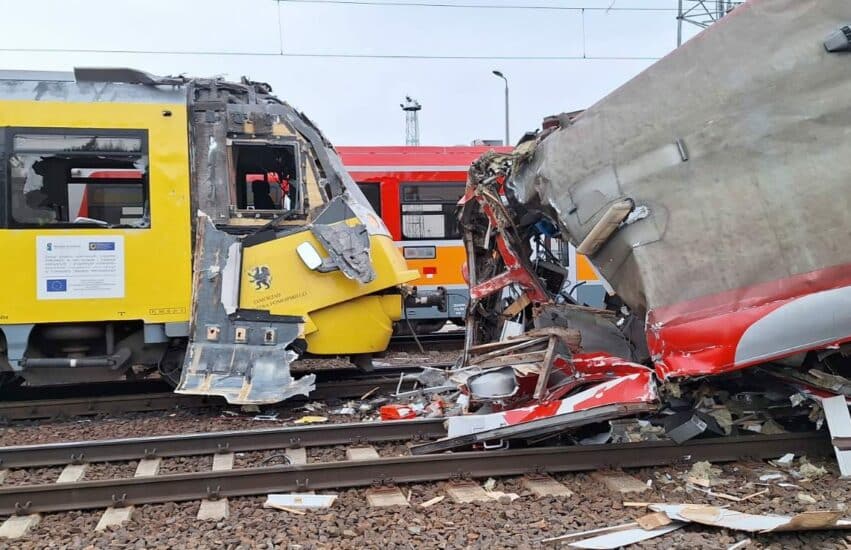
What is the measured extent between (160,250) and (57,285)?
3.27 ft

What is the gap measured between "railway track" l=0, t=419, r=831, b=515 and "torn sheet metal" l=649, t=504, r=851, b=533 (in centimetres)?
83

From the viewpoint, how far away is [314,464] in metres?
4.71

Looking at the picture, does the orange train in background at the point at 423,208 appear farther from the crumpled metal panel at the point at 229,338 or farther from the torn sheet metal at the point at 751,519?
the torn sheet metal at the point at 751,519

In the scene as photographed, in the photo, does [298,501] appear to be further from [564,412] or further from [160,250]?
[160,250]

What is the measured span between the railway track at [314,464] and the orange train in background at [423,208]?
606 cm

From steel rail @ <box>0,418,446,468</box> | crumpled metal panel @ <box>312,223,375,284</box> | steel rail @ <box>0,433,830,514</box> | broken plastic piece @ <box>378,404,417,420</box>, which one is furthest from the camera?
crumpled metal panel @ <box>312,223,375,284</box>

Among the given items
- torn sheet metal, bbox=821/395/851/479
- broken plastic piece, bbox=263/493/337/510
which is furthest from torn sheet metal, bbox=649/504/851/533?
broken plastic piece, bbox=263/493/337/510

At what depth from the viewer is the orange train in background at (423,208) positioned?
11703mm

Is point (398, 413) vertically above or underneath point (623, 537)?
above

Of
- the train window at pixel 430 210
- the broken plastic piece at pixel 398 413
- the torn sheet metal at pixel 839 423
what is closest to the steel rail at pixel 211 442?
the broken plastic piece at pixel 398 413

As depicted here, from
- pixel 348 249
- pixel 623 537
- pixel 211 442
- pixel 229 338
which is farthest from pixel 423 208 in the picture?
pixel 623 537

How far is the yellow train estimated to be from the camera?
21.6 feet

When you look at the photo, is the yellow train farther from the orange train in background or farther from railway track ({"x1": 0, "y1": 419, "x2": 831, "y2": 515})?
the orange train in background

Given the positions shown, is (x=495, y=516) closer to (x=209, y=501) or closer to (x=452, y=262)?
(x=209, y=501)
